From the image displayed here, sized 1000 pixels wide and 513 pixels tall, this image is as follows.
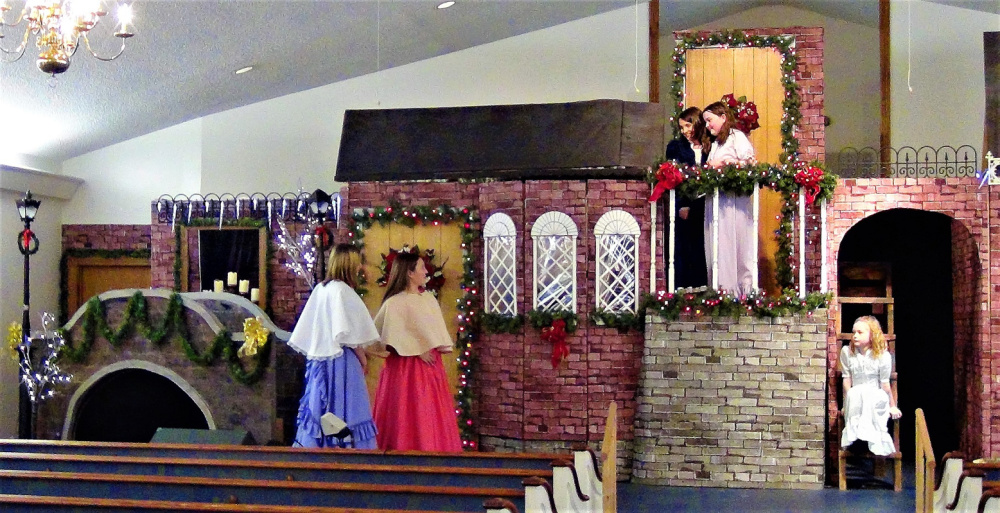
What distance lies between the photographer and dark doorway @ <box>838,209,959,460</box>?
1183cm

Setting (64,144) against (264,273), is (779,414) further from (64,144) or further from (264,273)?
(64,144)

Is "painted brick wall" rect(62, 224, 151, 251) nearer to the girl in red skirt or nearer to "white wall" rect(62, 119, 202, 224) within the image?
"white wall" rect(62, 119, 202, 224)

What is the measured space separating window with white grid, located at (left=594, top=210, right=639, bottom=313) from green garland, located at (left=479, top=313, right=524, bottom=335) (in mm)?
769

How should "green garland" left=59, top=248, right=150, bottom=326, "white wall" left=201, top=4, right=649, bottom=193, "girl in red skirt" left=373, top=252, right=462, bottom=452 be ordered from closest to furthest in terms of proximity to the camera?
"girl in red skirt" left=373, top=252, right=462, bottom=452 → "white wall" left=201, top=4, right=649, bottom=193 → "green garland" left=59, top=248, right=150, bottom=326

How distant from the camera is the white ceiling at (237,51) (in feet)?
35.1

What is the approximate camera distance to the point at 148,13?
32.4 feet

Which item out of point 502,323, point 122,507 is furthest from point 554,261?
point 122,507

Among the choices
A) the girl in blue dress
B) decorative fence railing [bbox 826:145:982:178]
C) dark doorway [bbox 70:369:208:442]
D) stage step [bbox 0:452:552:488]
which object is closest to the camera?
stage step [bbox 0:452:552:488]

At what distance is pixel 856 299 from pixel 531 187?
3300 millimetres

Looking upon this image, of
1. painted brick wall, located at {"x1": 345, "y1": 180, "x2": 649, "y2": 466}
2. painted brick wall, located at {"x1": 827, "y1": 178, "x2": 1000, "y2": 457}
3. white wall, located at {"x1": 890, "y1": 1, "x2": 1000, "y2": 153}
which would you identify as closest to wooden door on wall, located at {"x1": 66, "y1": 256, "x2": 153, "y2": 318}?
painted brick wall, located at {"x1": 345, "y1": 180, "x2": 649, "y2": 466}

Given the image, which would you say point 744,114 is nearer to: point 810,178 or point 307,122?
point 810,178

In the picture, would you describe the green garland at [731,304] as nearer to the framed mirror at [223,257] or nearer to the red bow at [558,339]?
the red bow at [558,339]

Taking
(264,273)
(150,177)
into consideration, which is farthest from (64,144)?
(264,273)

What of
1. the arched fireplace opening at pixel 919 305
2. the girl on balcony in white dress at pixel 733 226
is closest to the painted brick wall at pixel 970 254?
the girl on balcony in white dress at pixel 733 226
